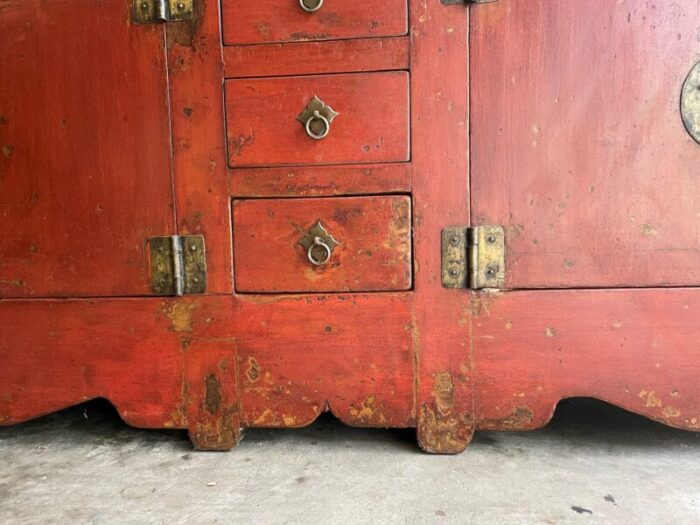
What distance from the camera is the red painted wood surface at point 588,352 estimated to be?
1.17 metres

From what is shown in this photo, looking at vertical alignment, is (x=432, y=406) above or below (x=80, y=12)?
below

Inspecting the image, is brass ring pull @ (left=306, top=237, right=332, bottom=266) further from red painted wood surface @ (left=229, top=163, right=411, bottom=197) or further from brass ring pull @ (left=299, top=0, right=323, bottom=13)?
brass ring pull @ (left=299, top=0, right=323, bottom=13)

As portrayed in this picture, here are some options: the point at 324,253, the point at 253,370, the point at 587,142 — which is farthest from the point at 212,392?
the point at 587,142

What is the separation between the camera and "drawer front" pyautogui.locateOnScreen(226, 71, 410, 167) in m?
1.19

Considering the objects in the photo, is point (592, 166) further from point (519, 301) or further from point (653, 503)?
point (653, 503)

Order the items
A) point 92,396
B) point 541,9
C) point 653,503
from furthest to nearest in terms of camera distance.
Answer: point 92,396
point 541,9
point 653,503

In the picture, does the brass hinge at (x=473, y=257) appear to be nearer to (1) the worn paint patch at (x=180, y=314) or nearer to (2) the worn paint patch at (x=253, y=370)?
(2) the worn paint patch at (x=253, y=370)

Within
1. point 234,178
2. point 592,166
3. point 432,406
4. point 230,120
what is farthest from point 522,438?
point 230,120

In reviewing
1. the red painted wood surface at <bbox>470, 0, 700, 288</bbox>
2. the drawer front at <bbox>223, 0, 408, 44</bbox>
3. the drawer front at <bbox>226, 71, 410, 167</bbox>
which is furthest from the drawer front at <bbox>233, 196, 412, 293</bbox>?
the drawer front at <bbox>223, 0, 408, 44</bbox>

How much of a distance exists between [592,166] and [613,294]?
12.3 inches

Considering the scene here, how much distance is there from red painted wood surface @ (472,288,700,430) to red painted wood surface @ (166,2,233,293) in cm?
67

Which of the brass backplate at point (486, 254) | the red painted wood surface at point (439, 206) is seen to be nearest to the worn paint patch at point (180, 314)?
the red painted wood surface at point (439, 206)

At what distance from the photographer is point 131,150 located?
1.25m

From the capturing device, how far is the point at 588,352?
119 cm
